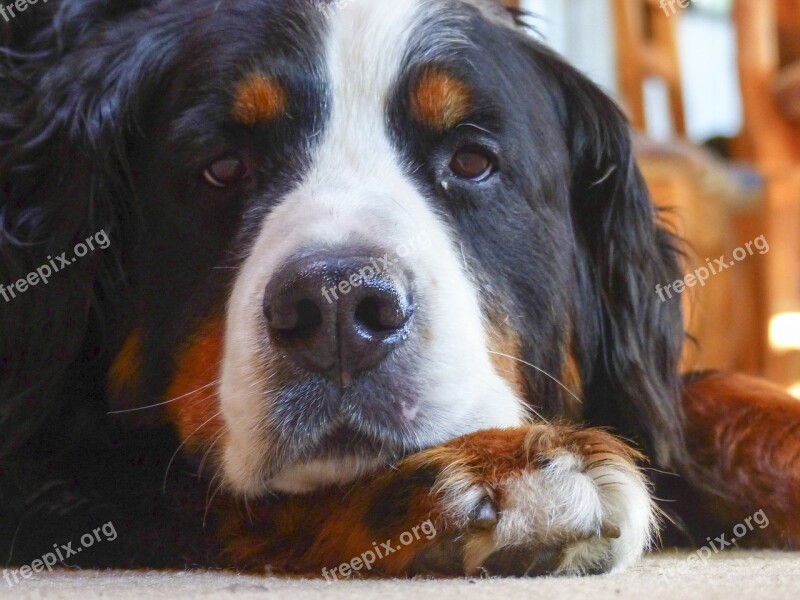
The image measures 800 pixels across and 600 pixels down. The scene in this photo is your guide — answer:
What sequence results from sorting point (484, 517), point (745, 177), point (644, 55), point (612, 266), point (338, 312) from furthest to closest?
1. point (644, 55)
2. point (745, 177)
3. point (612, 266)
4. point (338, 312)
5. point (484, 517)

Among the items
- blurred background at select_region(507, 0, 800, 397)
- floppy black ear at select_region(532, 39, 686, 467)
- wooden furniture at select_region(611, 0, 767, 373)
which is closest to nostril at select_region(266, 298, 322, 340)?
floppy black ear at select_region(532, 39, 686, 467)

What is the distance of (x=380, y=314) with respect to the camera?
145 cm

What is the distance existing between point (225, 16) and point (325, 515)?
1001mm

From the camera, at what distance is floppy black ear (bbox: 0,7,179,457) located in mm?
1874

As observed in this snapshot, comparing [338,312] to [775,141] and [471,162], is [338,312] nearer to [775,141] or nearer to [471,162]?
[471,162]

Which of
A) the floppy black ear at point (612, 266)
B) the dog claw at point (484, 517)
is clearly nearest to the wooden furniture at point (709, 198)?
the floppy black ear at point (612, 266)

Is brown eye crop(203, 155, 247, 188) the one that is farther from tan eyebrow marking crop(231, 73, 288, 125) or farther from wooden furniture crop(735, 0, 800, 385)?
wooden furniture crop(735, 0, 800, 385)

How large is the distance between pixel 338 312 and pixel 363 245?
157 mm

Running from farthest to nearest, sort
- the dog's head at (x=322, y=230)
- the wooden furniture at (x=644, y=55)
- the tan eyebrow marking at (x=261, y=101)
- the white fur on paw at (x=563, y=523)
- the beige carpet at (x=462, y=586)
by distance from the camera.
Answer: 1. the wooden furniture at (x=644, y=55)
2. the tan eyebrow marking at (x=261, y=101)
3. the dog's head at (x=322, y=230)
4. the white fur on paw at (x=563, y=523)
5. the beige carpet at (x=462, y=586)

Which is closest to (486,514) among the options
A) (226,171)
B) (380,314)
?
(380,314)

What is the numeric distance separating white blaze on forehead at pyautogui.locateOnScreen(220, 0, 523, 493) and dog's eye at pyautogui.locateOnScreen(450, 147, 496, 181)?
11cm

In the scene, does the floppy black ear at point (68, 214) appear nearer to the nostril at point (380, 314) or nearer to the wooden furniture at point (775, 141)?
the nostril at point (380, 314)

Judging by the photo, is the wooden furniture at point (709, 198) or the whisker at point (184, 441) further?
the wooden furniture at point (709, 198)

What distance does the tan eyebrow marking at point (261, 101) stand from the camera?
1.76 meters
